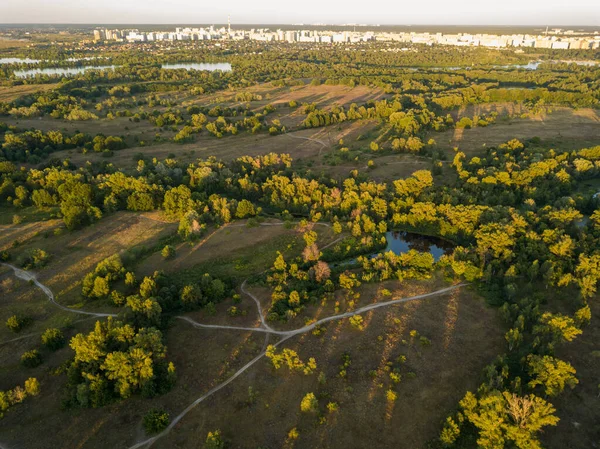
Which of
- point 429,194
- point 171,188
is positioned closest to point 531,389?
point 429,194

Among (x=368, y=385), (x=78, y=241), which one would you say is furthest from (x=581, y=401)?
(x=78, y=241)

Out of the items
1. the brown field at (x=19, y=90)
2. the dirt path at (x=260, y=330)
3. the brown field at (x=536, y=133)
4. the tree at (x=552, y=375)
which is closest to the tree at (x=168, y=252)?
the dirt path at (x=260, y=330)

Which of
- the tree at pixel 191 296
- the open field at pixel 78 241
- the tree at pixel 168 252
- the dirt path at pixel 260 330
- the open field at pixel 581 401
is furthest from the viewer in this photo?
the tree at pixel 168 252

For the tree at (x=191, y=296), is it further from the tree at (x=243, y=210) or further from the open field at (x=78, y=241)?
the tree at (x=243, y=210)

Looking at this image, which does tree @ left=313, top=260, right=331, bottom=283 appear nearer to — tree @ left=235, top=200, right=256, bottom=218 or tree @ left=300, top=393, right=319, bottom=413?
tree @ left=300, top=393, right=319, bottom=413

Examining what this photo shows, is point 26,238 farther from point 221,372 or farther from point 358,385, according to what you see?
point 358,385

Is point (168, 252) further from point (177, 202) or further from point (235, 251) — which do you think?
point (177, 202)
